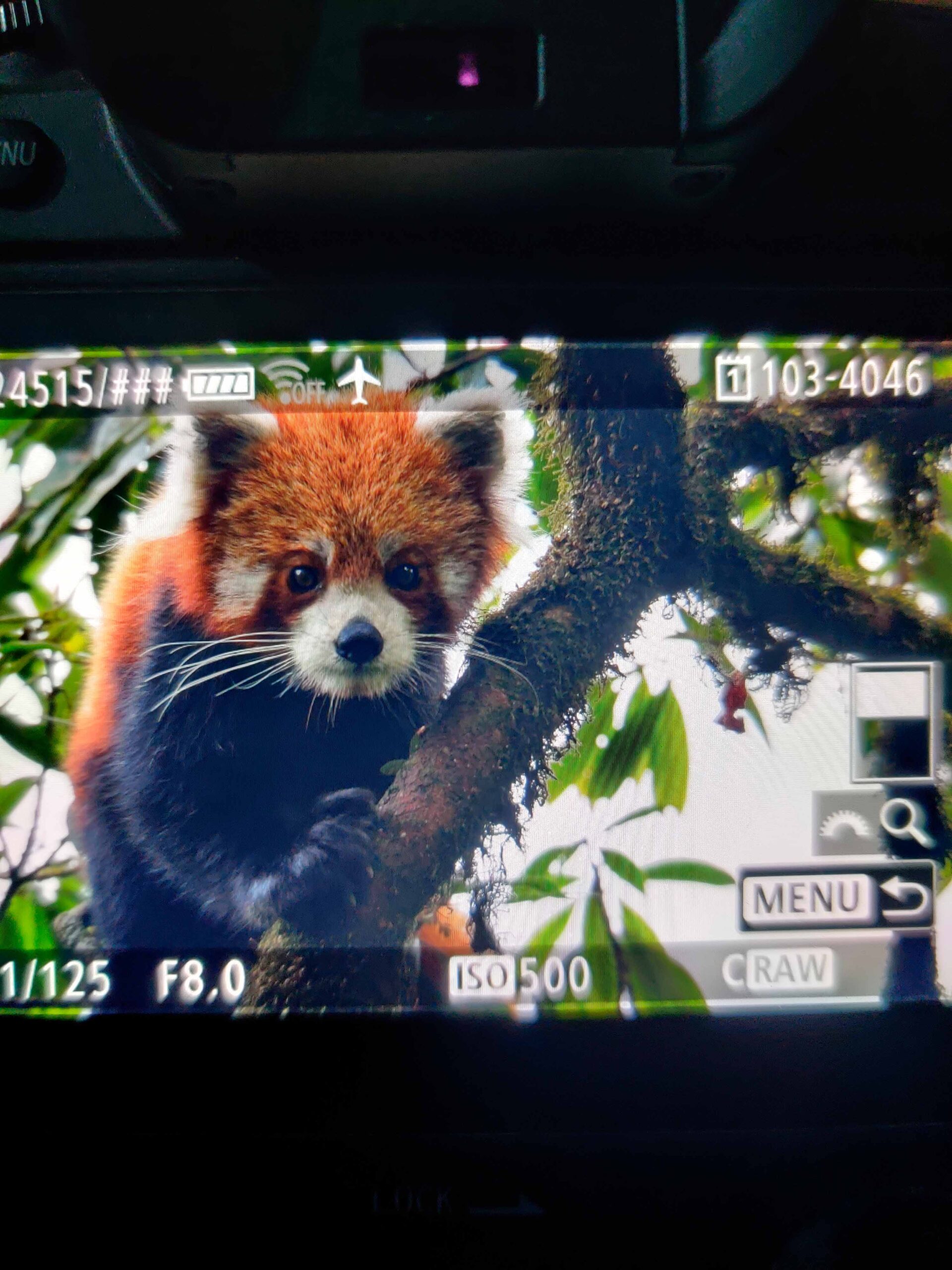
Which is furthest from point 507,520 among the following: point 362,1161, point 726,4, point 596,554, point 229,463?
point 362,1161

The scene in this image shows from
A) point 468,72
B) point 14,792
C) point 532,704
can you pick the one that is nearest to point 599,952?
point 532,704

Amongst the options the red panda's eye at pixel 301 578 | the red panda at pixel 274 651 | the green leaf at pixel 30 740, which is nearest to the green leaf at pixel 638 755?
the red panda at pixel 274 651

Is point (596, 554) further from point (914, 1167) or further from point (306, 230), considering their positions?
point (914, 1167)

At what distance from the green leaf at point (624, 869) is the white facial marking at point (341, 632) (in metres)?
0.19

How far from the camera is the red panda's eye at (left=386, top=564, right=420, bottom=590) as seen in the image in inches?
25.2

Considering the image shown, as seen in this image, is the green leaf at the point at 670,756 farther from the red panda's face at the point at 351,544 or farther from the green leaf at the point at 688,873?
the red panda's face at the point at 351,544

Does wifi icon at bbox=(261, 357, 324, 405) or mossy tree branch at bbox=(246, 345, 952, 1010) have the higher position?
wifi icon at bbox=(261, 357, 324, 405)

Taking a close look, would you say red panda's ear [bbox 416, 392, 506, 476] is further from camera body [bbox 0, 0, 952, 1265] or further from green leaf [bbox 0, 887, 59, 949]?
green leaf [bbox 0, 887, 59, 949]

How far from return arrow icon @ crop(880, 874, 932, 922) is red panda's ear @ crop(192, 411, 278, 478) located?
→ 1.65 ft

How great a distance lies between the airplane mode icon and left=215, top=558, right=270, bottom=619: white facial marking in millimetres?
141

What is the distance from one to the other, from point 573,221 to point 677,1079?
0.54 meters

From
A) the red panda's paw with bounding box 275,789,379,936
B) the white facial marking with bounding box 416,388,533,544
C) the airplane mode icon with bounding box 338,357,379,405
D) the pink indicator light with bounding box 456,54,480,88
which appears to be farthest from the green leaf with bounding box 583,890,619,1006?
the pink indicator light with bounding box 456,54,480,88

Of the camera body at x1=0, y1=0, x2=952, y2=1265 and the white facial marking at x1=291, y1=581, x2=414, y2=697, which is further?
the white facial marking at x1=291, y1=581, x2=414, y2=697

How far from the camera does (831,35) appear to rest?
1.58 ft
